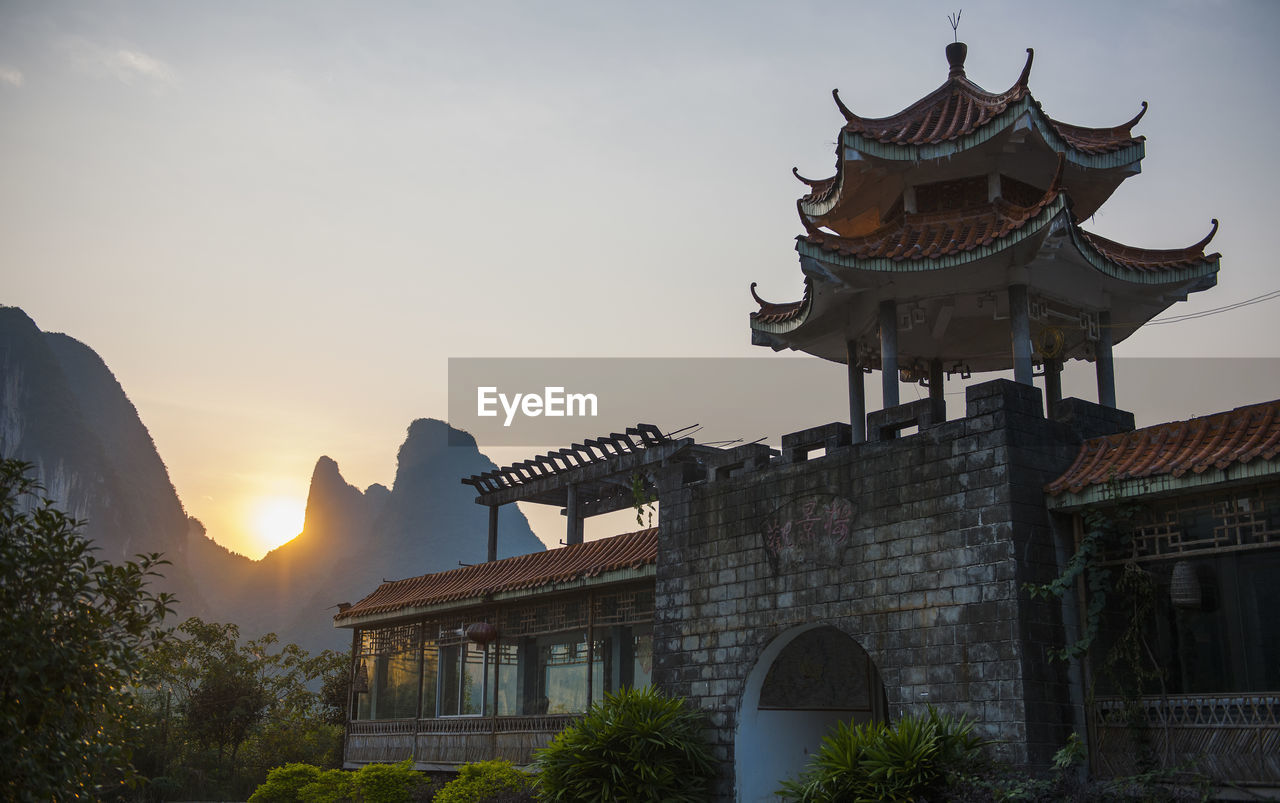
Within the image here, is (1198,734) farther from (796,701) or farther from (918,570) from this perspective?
(796,701)

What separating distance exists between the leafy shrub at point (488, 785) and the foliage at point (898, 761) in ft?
16.3

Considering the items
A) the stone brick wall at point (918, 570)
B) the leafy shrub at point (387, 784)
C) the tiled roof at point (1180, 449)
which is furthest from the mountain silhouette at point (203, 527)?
the tiled roof at point (1180, 449)

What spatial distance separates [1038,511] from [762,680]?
370 centimetres

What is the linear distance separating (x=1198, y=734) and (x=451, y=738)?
36.9 ft

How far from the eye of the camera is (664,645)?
13.2 metres

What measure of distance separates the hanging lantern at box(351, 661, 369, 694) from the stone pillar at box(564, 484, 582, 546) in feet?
15.2

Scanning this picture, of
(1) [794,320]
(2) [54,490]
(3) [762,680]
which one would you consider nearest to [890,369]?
(1) [794,320]

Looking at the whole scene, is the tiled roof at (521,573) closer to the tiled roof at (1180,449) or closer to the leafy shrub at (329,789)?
the leafy shrub at (329,789)

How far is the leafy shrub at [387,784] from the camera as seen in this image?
1602cm

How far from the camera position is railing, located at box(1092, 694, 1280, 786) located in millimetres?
8719

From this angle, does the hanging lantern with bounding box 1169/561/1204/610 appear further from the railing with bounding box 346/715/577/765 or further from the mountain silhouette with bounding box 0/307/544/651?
the mountain silhouette with bounding box 0/307/544/651

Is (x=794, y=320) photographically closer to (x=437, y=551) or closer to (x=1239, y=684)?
(x=1239, y=684)

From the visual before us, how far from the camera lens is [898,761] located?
9484 mm

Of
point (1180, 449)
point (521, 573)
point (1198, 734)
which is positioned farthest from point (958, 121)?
point (521, 573)
